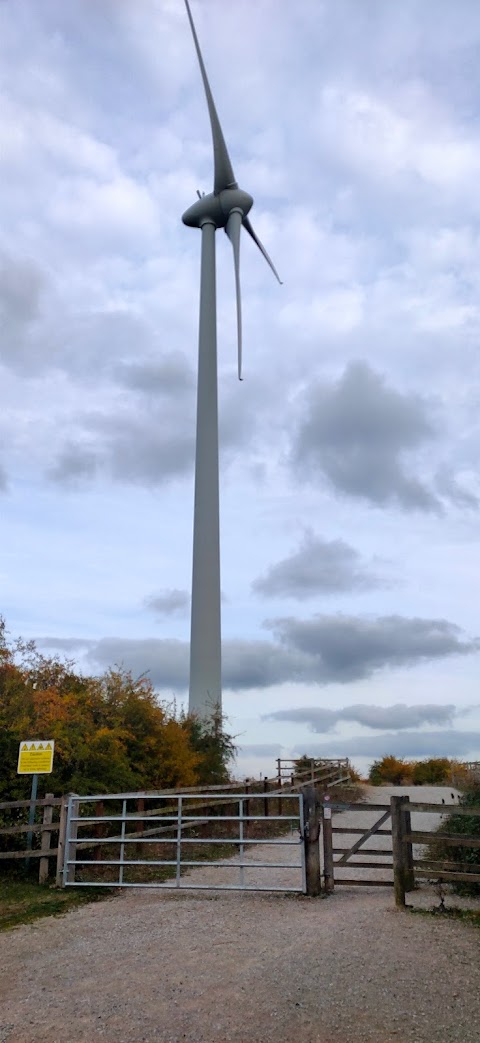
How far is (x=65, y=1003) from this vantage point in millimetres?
5996

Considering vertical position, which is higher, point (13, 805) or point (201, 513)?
point (201, 513)

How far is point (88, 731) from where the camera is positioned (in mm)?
14492

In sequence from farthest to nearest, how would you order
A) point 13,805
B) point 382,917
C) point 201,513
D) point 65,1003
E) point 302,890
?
point 201,513 → point 13,805 → point 302,890 → point 382,917 → point 65,1003

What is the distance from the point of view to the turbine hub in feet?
107

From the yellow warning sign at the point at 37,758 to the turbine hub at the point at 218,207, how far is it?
2688 cm

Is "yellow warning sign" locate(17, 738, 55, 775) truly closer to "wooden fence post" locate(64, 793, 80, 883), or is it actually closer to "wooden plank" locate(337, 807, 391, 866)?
"wooden fence post" locate(64, 793, 80, 883)

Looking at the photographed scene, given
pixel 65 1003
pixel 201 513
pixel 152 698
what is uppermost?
pixel 201 513

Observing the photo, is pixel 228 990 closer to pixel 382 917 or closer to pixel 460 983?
pixel 460 983

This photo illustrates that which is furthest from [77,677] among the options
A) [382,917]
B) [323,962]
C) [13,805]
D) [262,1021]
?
[262,1021]

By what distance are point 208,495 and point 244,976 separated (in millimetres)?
21264

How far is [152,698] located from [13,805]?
7.06m

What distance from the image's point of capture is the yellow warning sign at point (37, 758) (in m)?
11.6

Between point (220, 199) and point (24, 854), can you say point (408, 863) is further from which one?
point (220, 199)

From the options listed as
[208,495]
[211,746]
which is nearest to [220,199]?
[208,495]
